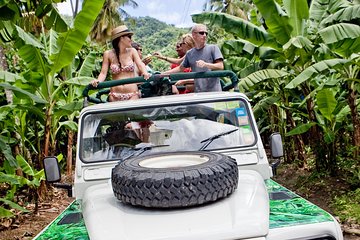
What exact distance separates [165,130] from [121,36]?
1938 millimetres

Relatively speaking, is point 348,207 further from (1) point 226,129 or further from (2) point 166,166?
(2) point 166,166

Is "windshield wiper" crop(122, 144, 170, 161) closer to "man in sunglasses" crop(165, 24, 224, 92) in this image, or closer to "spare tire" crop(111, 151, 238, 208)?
"spare tire" crop(111, 151, 238, 208)

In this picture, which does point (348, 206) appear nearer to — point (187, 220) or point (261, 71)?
point (261, 71)

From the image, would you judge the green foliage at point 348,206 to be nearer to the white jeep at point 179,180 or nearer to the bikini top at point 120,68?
the white jeep at point 179,180

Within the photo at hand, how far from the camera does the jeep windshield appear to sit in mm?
3207

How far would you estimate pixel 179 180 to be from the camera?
226 centimetres

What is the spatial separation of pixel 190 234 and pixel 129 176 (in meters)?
0.55

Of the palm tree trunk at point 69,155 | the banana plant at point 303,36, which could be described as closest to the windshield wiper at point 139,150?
the banana plant at point 303,36

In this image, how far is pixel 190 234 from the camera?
1994 millimetres

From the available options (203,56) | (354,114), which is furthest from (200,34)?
(354,114)

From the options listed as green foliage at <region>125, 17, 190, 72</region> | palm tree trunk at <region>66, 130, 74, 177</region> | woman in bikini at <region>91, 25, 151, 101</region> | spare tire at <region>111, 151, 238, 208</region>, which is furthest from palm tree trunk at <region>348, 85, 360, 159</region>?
green foliage at <region>125, 17, 190, 72</region>

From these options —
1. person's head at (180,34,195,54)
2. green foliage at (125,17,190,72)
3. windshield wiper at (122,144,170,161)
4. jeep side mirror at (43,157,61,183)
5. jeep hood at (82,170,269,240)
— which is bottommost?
jeep hood at (82,170,269,240)

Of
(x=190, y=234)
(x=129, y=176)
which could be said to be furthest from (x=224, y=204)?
(x=129, y=176)

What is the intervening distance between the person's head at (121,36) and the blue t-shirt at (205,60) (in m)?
0.80
